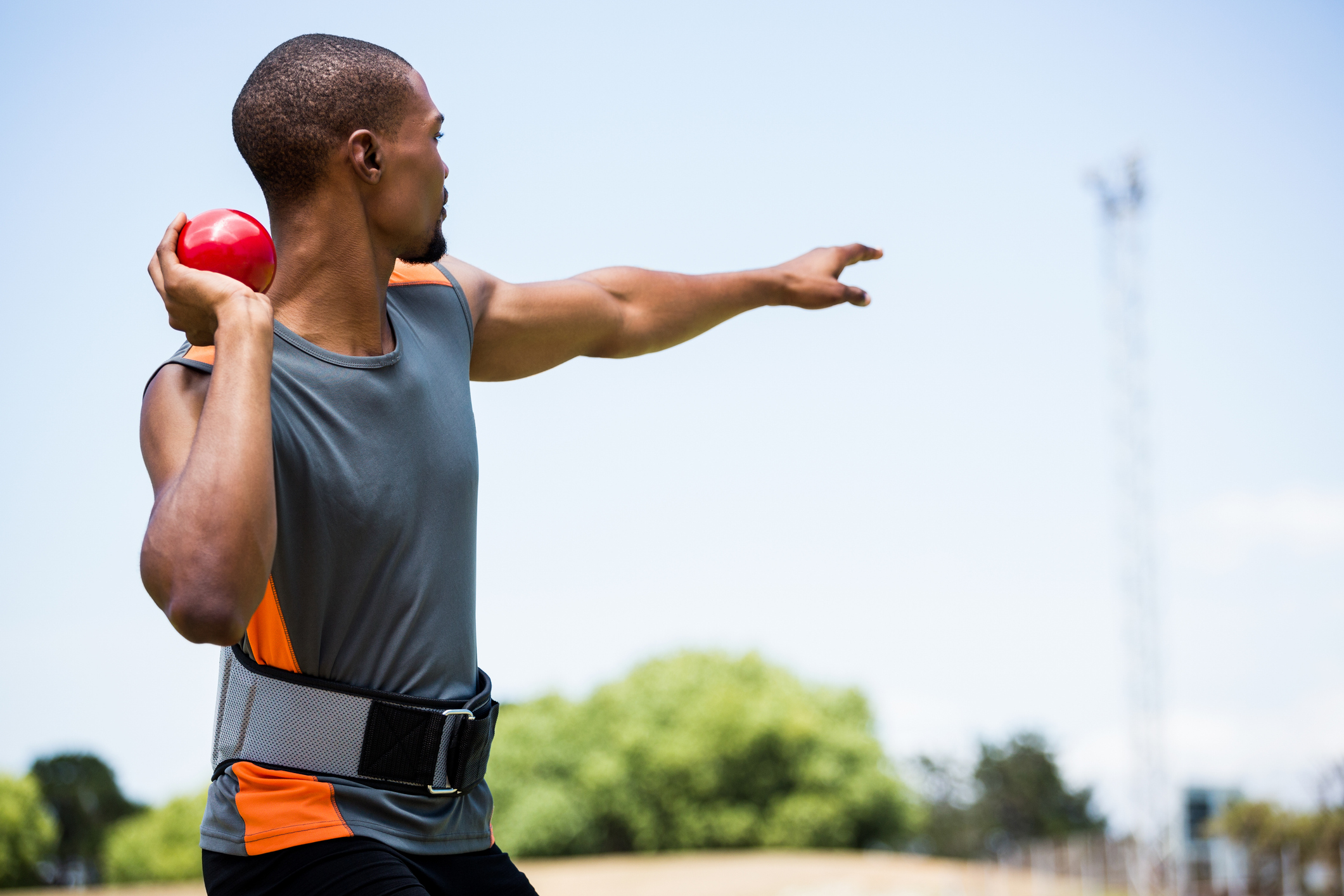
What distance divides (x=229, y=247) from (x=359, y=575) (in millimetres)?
665

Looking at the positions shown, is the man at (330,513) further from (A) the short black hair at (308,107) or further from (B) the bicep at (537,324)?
(B) the bicep at (537,324)

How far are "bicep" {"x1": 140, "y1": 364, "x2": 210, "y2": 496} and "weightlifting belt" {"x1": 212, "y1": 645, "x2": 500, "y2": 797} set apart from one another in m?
0.43

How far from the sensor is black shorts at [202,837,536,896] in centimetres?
213

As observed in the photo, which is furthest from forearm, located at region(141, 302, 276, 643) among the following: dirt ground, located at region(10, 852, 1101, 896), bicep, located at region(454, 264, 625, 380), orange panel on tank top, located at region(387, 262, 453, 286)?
dirt ground, located at region(10, 852, 1101, 896)

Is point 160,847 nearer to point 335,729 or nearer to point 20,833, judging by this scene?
point 20,833

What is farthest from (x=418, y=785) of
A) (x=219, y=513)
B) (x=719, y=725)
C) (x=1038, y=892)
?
(x=719, y=725)

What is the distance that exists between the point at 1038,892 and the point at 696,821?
13.1 metres

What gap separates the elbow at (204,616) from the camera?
191 cm

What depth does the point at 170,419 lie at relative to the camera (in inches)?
83.9

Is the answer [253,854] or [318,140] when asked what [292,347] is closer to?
[318,140]

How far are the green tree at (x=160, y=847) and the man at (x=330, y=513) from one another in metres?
37.3

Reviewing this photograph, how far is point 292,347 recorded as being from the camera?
234 cm

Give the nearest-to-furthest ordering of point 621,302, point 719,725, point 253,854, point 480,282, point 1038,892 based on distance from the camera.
Answer: point 253,854 < point 480,282 < point 621,302 < point 1038,892 < point 719,725

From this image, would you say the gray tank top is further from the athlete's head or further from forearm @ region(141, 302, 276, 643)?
the athlete's head
